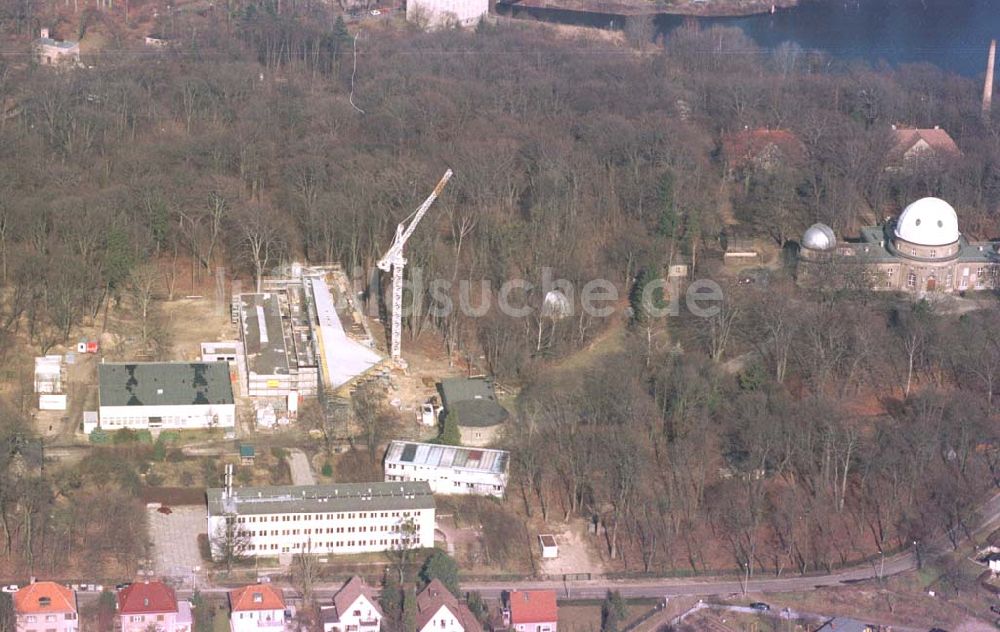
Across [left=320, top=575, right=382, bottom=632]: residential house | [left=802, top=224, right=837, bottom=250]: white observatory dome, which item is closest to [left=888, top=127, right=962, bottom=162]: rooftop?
[left=802, top=224, right=837, bottom=250]: white observatory dome

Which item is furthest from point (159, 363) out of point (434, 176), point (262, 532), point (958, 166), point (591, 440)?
point (958, 166)

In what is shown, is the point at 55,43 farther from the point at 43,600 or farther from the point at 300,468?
the point at 43,600

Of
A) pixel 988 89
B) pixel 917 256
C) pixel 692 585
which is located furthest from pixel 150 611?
pixel 988 89

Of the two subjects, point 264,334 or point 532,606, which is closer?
point 532,606

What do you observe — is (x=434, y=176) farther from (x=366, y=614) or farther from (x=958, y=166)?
(x=366, y=614)

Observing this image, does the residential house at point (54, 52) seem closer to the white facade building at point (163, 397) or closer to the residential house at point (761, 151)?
the residential house at point (761, 151)

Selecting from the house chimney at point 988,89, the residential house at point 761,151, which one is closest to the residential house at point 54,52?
the residential house at point 761,151
